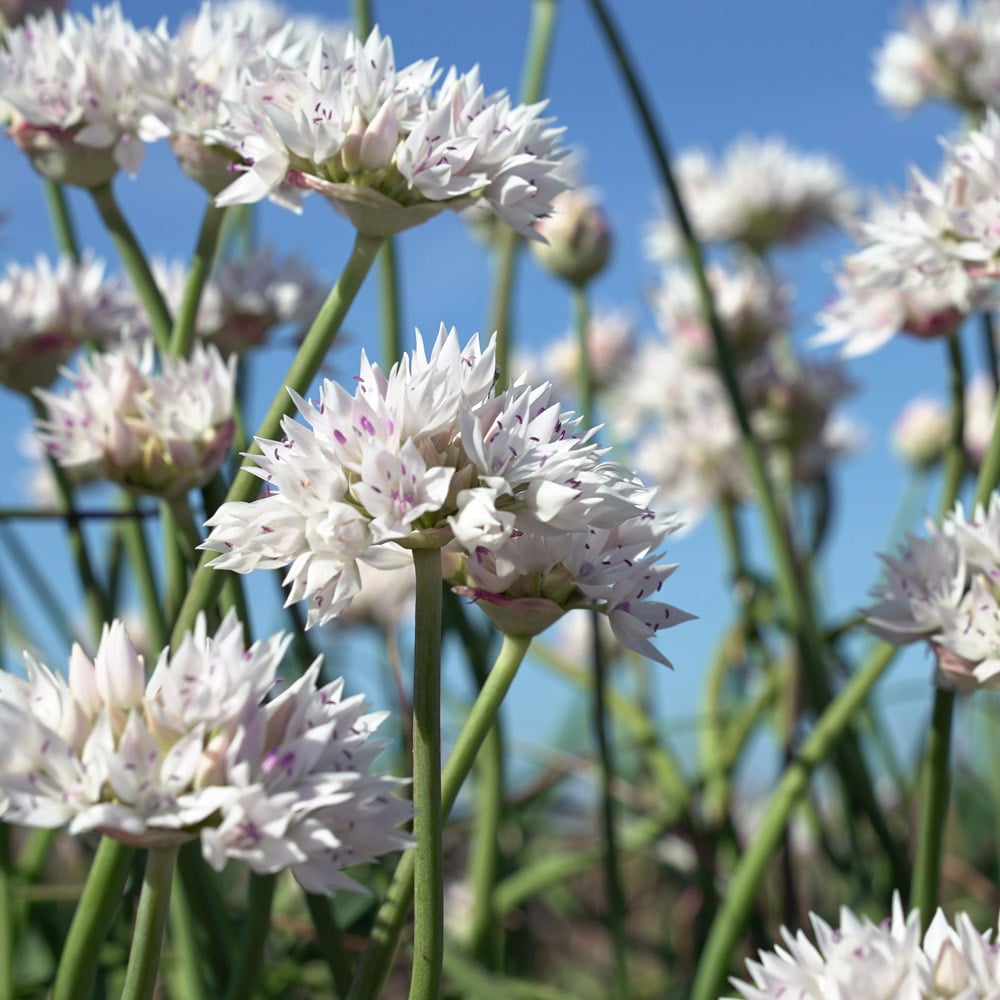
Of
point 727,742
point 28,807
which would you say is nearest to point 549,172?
point 28,807

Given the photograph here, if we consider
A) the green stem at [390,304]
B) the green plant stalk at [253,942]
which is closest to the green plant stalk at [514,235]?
the green stem at [390,304]

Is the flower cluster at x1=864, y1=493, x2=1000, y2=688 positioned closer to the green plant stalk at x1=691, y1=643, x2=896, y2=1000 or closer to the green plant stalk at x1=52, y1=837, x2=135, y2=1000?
the green plant stalk at x1=691, y1=643, x2=896, y2=1000

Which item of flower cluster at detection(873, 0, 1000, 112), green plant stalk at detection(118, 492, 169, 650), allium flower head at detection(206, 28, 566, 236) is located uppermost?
flower cluster at detection(873, 0, 1000, 112)

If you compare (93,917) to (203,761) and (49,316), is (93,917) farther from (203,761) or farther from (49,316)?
(49,316)

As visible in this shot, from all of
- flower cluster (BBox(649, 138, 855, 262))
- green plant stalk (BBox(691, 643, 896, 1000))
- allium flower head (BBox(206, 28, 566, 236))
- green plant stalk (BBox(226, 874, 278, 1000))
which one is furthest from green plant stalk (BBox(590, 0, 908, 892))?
flower cluster (BBox(649, 138, 855, 262))

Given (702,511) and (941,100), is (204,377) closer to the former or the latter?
(702,511)

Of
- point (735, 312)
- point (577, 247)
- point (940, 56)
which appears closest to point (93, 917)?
point (577, 247)
